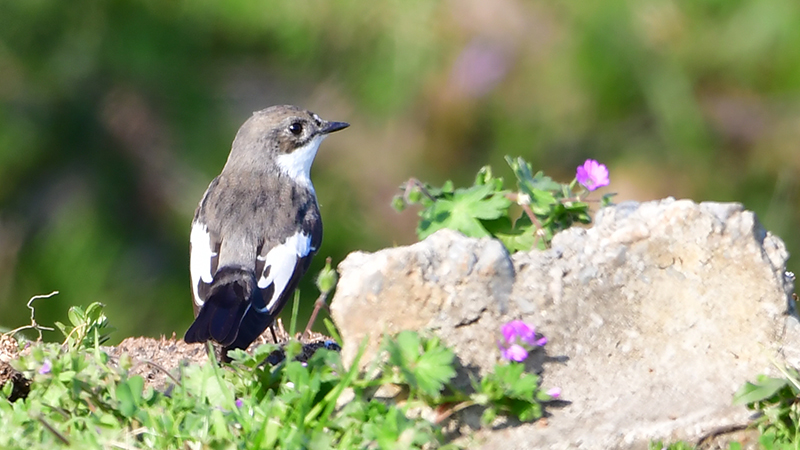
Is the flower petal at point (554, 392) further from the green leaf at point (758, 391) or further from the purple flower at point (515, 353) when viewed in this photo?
the green leaf at point (758, 391)

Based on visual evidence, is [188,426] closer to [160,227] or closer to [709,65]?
[160,227]

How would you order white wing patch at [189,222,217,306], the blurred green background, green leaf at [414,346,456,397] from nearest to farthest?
green leaf at [414,346,456,397] → white wing patch at [189,222,217,306] → the blurred green background

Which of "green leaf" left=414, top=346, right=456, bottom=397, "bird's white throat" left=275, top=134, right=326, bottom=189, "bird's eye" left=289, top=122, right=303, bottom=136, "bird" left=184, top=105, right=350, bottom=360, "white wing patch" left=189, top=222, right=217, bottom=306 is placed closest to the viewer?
"green leaf" left=414, top=346, right=456, bottom=397

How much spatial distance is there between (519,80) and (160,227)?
2.77 meters

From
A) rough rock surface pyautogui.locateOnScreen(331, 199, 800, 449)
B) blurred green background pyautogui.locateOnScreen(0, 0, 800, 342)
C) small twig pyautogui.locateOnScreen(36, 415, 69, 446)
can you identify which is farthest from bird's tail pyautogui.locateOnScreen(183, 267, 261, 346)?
blurred green background pyautogui.locateOnScreen(0, 0, 800, 342)

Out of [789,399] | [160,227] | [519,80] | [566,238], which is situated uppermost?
[519,80]

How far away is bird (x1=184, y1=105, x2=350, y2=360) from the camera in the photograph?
4.21 m

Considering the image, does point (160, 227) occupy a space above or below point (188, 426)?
above

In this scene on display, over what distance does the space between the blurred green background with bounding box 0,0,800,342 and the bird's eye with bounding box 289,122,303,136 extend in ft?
7.17

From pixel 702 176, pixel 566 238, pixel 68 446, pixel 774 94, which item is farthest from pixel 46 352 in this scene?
pixel 774 94

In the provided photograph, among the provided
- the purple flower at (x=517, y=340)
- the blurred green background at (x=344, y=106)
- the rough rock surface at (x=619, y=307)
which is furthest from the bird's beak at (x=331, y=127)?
the purple flower at (x=517, y=340)

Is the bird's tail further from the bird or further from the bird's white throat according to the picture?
the bird's white throat

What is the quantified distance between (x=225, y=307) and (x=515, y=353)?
4.82 ft

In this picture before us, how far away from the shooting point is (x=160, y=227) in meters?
8.06
